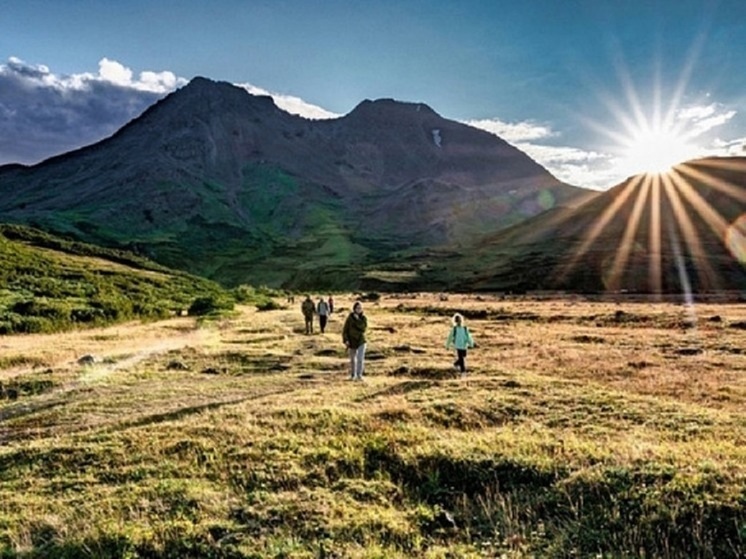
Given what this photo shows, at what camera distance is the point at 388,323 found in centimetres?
6266

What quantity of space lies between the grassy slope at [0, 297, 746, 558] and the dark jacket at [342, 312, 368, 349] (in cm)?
179

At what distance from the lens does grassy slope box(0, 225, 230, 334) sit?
59.2 meters

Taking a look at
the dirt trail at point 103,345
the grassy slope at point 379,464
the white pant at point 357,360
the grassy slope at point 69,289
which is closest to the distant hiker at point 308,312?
the dirt trail at point 103,345

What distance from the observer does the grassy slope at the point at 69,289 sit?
194 ft

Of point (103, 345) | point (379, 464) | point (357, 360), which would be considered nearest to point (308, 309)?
point (103, 345)

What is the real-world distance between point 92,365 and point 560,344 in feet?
97.7

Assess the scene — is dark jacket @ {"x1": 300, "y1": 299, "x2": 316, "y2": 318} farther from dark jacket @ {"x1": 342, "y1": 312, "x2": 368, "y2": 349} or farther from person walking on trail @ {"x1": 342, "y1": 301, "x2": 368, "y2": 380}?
dark jacket @ {"x1": 342, "y1": 312, "x2": 368, "y2": 349}

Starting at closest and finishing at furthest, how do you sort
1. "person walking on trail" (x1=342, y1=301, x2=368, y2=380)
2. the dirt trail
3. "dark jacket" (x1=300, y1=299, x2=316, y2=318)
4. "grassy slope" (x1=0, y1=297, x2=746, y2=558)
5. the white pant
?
"grassy slope" (x1=0, y1=297, x2=746, y2=558) → "person walking on trail" (x1=342, y1=301, x2=368, y2=380) → the white pant → the dirt trail → "dark jacket" (x1=300, y1=299, x2=316, y2=318)

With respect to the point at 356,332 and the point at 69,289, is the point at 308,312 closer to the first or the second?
the point at 356,332

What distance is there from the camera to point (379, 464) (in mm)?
15492

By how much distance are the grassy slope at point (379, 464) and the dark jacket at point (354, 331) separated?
1789 millimetres

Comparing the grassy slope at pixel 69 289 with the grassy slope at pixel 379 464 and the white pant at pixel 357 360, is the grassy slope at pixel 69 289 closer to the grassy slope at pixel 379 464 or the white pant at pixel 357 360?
the grassy slope at pixel 379 464

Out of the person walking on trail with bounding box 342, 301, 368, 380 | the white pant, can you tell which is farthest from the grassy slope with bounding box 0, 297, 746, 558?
the person walking on trail with bounding box 342, 301, 368, 380

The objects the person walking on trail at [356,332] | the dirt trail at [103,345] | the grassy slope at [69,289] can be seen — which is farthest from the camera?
the grassy slope at [69,289]
